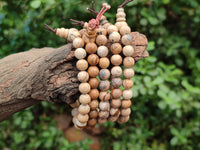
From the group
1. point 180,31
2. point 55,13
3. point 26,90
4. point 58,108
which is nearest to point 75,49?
point 26,90

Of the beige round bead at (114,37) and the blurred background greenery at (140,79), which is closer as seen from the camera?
the beige round bead at (114,37)

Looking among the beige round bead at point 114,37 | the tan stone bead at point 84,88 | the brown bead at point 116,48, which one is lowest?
the tan stone bead at point 84,88

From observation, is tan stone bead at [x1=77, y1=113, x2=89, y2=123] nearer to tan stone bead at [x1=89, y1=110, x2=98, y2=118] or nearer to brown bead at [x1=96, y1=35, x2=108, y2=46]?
tan stone bead at [x1=89, y1=110, x2=98, y2=118]

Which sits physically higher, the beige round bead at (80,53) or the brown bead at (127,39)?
the brown bead at (127,39)

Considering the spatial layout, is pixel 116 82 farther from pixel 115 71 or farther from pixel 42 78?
pixel 42 78

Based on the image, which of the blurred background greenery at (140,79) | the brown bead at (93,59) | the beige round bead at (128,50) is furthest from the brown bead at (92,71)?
the blurred background greenery at (140,79)

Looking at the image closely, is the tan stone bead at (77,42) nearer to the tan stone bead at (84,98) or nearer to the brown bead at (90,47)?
the brown bead at (90,47)
